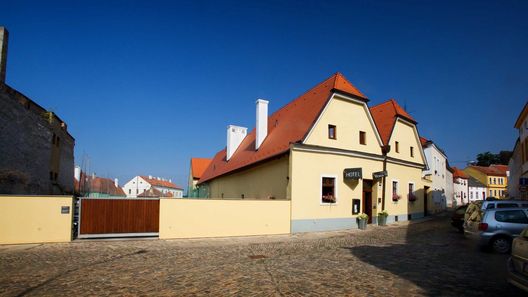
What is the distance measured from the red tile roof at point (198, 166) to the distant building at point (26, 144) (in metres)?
28.5

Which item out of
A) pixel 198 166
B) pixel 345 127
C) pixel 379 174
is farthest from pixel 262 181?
pixel 198 166

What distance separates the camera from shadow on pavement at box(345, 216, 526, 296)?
721 cm

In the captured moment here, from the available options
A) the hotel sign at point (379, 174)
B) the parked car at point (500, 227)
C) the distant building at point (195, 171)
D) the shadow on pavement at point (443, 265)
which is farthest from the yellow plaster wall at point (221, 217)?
the distant building at point (195, 171)

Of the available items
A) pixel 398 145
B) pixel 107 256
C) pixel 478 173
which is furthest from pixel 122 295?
pixel 478 173

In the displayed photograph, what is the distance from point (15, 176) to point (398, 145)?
23.1m

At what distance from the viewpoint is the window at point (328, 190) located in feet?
61.9

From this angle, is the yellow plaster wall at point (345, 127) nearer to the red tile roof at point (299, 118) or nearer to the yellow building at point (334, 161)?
the yellow building at point (334, 161)

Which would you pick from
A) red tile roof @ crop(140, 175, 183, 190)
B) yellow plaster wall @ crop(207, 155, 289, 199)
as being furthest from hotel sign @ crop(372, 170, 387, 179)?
red tile roof @ crop(140, 175, 183, 190)

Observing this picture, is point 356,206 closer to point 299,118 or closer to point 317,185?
point 317,185

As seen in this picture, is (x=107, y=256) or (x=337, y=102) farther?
(x=337, y=102)

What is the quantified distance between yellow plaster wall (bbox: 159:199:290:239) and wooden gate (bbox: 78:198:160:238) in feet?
1.61

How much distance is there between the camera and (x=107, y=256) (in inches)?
431

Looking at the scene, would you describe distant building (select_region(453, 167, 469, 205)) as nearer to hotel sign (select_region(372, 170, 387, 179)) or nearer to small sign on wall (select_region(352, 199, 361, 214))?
hotel sign (select_region(372, 170, 387, 179))

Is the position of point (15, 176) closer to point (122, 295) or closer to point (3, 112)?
point (3, 112)
